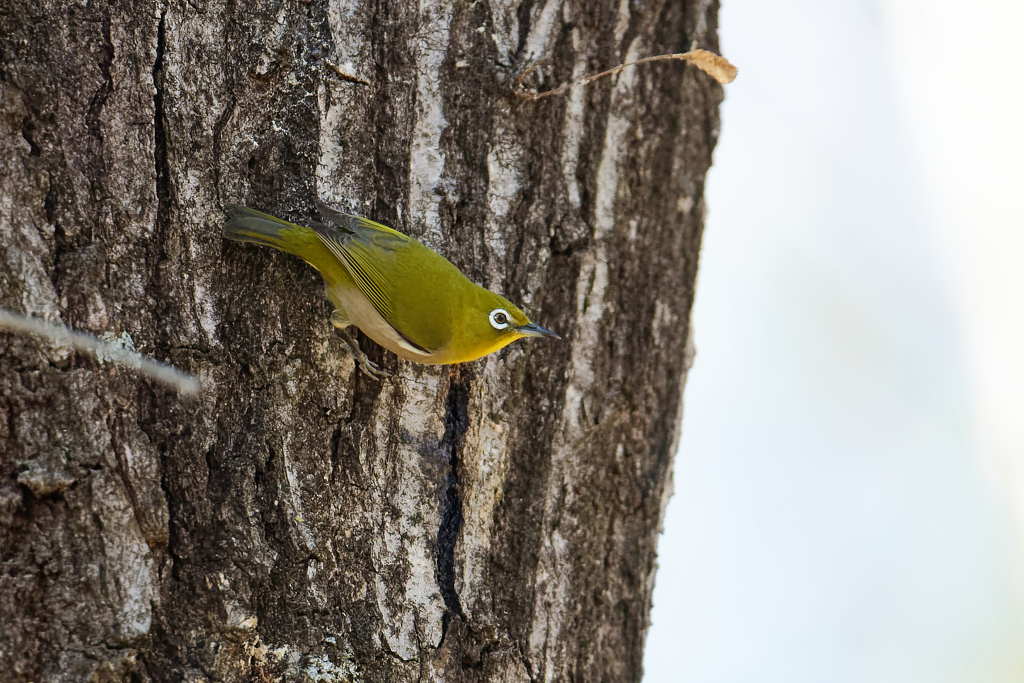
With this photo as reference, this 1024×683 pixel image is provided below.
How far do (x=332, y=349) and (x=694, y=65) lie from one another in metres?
1.57

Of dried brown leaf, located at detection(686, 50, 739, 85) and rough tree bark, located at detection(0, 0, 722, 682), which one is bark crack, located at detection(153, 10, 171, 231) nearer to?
rough tree bark, located at detection(0, 0, 722, 682)

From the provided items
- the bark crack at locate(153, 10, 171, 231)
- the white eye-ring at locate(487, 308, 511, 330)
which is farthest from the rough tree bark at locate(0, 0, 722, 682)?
the white eye-ring at locate(487, 308, 511, 330)

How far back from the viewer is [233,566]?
1.95 metres

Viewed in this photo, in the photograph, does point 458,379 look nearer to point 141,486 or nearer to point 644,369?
point 644,369

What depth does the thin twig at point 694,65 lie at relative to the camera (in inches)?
92.1

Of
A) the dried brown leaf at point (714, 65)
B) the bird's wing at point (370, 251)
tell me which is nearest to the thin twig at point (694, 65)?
the dried brown leaf at point (714, 65)

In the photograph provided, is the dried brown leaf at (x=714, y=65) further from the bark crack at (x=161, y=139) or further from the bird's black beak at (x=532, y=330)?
the bark crack at (x=161, y=139)

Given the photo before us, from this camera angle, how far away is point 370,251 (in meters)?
2.24

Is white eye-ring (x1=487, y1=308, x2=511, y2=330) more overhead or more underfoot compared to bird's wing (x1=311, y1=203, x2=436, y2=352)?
more underfoot

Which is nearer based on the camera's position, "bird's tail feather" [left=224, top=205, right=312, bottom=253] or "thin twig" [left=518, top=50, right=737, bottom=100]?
"bird's tail feather" [left=224, top=205, right=312, bottom=253]

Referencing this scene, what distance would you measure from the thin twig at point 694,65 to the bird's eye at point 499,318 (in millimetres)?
682

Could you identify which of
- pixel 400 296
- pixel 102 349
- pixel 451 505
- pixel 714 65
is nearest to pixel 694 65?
pixel 714 65

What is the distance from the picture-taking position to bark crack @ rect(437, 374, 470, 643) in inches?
86.3

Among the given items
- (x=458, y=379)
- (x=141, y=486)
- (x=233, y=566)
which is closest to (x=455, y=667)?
(x=233, y=566)
